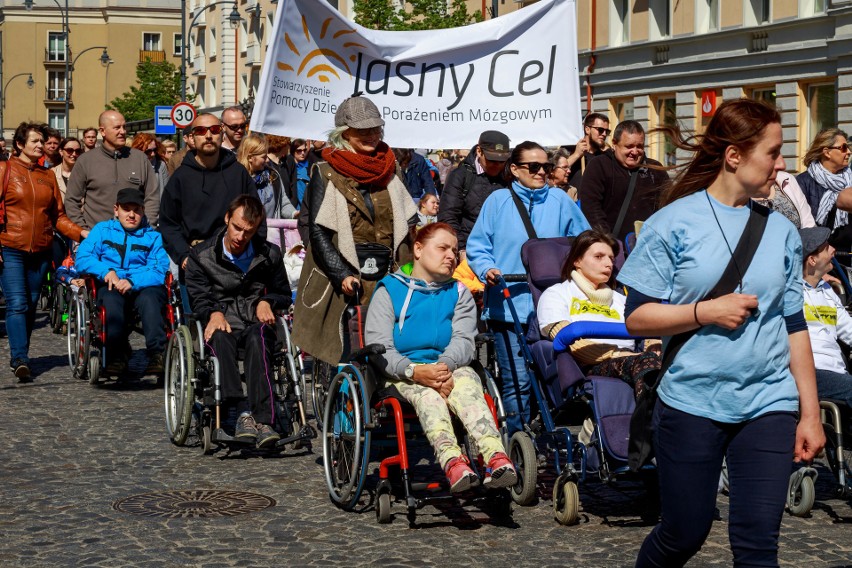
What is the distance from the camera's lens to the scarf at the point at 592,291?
7840 millimetres

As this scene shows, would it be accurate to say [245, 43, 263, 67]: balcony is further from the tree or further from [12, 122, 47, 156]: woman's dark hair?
[12, 122, 47, 156]: woman's dark hair

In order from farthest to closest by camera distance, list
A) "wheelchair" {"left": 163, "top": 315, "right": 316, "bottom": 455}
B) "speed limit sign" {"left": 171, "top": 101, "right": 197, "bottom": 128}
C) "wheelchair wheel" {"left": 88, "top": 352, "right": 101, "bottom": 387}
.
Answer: "speed limit sign" {"left": 171, "top": 101, "right": 197, "bottom": 128}, "wheelchair wheel" {"left": 88, "top": 352, "right": 101, "bottom": 387}, "wheelchair" {"left": 163, "top": 315, "right": 316, "bottom": 455}

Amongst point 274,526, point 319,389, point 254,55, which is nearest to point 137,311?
point 319,389

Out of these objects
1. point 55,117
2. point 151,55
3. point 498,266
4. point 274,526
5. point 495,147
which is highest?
point 151,55

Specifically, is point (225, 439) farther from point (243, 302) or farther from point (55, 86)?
point (55, 86)

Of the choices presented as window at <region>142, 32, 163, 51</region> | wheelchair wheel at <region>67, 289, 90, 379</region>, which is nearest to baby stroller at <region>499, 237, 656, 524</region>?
wheelchair wheel at <region>67, 289, 90, 379</region>

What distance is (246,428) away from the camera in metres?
8.77

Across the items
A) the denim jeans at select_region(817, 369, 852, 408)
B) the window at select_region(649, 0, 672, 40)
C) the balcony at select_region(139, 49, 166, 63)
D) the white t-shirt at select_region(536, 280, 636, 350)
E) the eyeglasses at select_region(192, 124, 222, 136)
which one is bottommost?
the denim jeans at select_region(817, 369, 852, 408)

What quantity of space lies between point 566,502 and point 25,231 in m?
6.97

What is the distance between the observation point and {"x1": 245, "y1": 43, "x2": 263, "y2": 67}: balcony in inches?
2586

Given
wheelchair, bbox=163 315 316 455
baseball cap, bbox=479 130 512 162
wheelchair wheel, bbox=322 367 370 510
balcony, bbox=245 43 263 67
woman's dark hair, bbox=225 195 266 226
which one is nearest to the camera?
wheelchair wheel, bbox=322 367 370 510

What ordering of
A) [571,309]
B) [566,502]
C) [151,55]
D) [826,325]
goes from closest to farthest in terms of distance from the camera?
1. [566,502]
2. [571,309]
3. [826,325]
4. [151,55]

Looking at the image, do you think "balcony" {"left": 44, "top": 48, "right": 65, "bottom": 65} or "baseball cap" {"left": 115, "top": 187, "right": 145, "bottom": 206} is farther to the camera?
"balcony" {"left": 44, "top": 48, "right": 65, "bottom": 65}

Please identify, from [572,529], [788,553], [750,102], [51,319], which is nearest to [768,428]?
[750,102]
